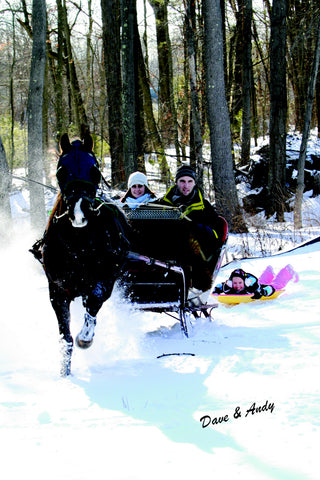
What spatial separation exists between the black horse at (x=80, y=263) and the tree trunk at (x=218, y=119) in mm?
7462

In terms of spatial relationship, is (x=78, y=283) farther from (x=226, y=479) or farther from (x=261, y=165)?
(x=261, y=165)

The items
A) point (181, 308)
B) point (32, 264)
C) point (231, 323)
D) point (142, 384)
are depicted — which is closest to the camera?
point (142, 384)

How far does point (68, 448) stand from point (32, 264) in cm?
648

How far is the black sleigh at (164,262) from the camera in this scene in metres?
4.72

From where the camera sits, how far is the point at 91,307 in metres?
3.83

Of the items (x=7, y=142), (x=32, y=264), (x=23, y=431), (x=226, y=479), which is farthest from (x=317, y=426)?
(x=7, y=142)

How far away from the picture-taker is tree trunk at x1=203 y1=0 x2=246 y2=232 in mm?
10914

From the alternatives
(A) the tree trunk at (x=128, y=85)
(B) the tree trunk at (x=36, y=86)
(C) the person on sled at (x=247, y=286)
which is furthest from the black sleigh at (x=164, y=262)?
(A) the tree trunk at (x=128, y=85)

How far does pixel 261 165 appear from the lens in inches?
702

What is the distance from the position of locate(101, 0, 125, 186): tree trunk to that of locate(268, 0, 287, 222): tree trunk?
14.2ft

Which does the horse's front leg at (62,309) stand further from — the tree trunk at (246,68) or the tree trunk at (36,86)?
the tree trunk at (246,68)

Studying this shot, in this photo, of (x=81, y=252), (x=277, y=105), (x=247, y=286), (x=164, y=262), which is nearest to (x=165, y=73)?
(x=277, y=105)

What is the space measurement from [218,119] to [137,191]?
623 cm

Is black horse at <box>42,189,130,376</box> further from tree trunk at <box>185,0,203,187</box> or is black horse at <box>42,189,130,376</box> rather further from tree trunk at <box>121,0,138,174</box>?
tree trunk at <box>185,0,203,187</box>
